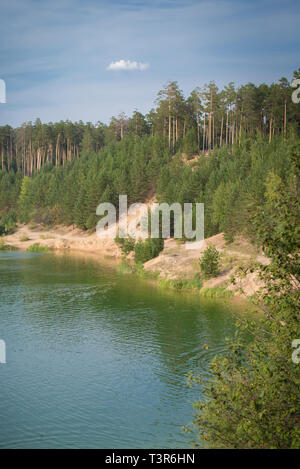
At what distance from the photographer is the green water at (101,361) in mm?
16188

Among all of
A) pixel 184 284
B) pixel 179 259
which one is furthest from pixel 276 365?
pixel 179 259

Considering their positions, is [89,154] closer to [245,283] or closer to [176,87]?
[176,87]

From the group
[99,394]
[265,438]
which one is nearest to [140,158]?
[99,394]

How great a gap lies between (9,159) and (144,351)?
367 feet

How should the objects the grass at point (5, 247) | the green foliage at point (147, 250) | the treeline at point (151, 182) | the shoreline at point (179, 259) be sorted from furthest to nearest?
the grass at point (5, 247), the green foliage at point (147, 250), the treeline at point (151, 182), the shoreline at point (179, 259)

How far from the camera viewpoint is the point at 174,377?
20.9 meters

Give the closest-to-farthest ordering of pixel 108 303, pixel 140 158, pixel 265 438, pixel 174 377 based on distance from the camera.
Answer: pixel 265 438 < pixel 174 377 < pixel 108 303 < pixel 140 158

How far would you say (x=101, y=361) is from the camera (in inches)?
916

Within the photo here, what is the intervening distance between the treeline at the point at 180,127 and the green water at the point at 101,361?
47.0m

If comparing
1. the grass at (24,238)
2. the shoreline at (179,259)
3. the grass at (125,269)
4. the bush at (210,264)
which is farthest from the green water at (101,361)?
the grass at (24,238)

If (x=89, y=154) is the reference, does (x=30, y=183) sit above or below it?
below

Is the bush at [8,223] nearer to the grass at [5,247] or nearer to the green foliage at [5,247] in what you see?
the green foliage at [5,247]

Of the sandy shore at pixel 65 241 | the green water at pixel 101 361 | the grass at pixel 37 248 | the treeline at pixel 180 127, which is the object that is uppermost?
the treeline at pixel 180 127

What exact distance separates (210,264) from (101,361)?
18.3m
